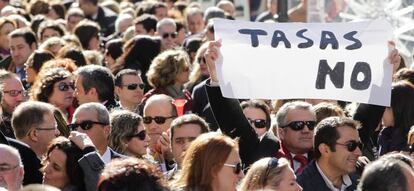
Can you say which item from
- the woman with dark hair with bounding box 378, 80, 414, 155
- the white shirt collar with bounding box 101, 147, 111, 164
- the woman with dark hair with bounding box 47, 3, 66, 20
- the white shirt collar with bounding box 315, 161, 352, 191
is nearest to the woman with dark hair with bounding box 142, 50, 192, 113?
the woman with dark hair with bounding box 378, 80, 414, 155

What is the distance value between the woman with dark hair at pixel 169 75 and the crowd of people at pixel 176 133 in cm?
1

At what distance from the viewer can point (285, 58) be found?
33.3ft

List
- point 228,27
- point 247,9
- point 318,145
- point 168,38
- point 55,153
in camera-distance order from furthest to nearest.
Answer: point 247,9
point 168,38
point 228,27
point 318,145
point 55,153

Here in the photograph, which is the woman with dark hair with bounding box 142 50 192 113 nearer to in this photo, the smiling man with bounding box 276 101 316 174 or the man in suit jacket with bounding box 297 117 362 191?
the smiling man with bounding box 276 101 316 174

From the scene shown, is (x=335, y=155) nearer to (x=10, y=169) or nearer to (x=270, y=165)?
(x=270, y=165)

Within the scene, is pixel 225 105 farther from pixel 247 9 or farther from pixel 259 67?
pixel 247 9

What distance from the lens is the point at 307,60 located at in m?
10.1

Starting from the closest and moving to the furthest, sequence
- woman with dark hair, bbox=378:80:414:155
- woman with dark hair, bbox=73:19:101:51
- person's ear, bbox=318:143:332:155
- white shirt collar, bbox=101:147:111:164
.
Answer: person's ear, bbox=318:143:332:155 → white shirt collar, bbox=101:147:111:164 → woman with dark hair, bbox=378:80:414:155 → woman with dark hair, bbox=73:19:101:51

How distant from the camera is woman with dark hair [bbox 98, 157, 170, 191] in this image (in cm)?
633

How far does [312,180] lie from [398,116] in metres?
1.71

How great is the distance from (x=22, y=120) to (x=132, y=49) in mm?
5190

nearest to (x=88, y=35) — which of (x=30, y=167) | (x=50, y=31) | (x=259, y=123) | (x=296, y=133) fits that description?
(x=50, y=31)

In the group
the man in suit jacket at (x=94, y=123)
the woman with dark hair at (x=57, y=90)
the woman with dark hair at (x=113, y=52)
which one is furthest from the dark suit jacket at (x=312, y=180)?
the woman with dark hair at (x=113, y=52)

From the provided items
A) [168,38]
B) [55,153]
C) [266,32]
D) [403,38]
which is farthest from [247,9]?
[55,153]
